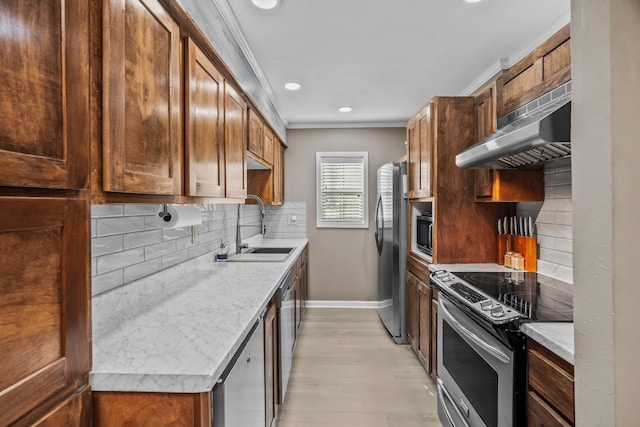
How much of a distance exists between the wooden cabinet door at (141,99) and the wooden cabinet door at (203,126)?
0.06m

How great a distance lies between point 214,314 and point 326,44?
6.35ft

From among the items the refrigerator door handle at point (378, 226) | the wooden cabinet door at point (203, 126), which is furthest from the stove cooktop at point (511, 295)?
the refrigerator door handle at point (378, 226)

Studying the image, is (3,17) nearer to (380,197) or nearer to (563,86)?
(563,86)

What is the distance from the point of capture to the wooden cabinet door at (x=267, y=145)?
3.18 metres

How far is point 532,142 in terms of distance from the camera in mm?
1462

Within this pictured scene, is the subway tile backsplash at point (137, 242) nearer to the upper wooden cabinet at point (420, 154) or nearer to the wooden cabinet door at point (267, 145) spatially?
the wooden cabinet door at point (267, 145)

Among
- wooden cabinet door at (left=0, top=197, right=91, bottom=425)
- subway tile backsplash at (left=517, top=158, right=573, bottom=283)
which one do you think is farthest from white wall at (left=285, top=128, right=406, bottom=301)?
wooden cabinet door at (left=0, top=197, right=91, bottom=425)

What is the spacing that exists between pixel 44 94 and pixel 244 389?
1.10 meters

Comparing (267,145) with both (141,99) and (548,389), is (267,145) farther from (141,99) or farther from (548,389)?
(548,389)

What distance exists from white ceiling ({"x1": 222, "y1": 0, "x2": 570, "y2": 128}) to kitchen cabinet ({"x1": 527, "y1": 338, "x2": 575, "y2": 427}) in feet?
5.95

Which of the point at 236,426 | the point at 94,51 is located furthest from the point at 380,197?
the point at 94,51

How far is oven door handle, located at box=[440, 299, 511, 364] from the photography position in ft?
4.63

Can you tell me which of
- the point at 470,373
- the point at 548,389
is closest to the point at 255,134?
the point at 470,373

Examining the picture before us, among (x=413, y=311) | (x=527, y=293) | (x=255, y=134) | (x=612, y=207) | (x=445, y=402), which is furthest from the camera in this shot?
(x=413, y=311)
